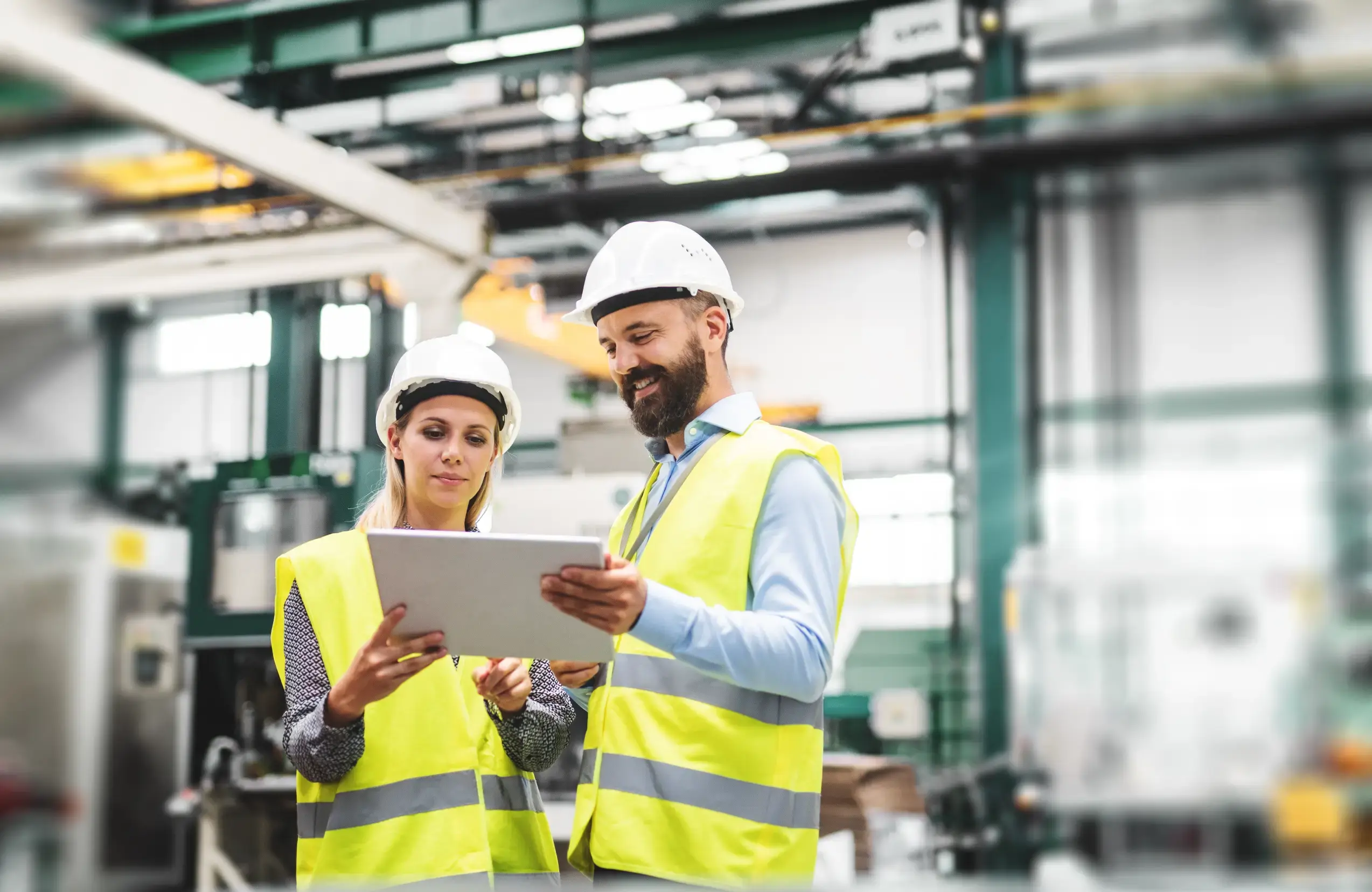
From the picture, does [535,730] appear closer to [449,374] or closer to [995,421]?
[449,374]

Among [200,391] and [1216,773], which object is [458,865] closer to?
[1216,773]

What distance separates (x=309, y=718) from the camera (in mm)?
1993

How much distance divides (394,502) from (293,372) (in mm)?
6064

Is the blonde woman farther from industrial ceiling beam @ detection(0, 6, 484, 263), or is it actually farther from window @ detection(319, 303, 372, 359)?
window @ detection(319, 303, 372, 359)

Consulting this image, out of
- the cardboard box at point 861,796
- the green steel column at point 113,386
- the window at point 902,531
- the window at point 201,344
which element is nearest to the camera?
the cardboard box at point 861,796

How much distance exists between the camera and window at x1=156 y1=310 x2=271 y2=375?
12.6 m

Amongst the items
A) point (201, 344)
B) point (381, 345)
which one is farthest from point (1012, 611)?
point (201, 344)

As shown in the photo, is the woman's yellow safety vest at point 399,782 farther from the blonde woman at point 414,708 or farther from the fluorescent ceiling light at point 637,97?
the fluorescent ceiling light at point 637,97

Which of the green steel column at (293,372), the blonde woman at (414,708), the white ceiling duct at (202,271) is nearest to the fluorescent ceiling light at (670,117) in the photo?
the green steel column at (293,372)

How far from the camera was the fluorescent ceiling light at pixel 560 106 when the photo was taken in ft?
36.2

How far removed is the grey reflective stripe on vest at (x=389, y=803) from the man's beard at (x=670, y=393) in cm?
66

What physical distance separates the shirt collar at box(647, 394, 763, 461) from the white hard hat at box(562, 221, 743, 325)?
0.17 meters

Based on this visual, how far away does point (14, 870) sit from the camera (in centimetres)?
429

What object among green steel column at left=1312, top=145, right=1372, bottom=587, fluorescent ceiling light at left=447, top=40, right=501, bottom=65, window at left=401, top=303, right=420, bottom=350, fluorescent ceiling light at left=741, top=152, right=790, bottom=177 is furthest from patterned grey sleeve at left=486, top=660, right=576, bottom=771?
fluorescent ceiling light at left=741, top=152, right=790, bottom=177
